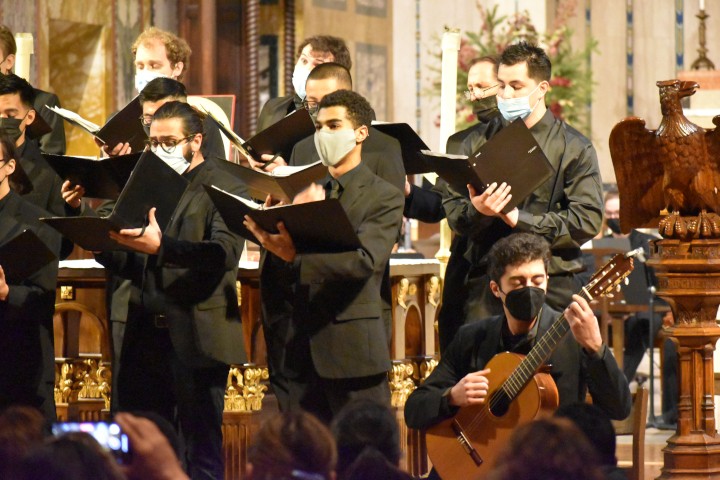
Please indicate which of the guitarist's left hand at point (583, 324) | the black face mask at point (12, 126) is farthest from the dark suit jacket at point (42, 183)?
the guitarist's left hand at point (583, 324)

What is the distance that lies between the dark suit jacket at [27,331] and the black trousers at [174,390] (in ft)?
1.04

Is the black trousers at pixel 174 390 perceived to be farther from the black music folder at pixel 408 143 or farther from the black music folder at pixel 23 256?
the black music folder at pixel 408 143

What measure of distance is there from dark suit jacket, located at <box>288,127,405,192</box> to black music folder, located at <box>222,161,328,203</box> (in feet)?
1.72

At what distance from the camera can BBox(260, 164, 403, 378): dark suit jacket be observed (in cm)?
535

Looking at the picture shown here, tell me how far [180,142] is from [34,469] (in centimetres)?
310

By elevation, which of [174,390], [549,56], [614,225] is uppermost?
[549,56]

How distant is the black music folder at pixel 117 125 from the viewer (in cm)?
618

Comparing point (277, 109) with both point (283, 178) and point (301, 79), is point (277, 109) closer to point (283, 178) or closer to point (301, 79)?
point (301, 79)

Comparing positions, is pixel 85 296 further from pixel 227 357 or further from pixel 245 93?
pixel 245 93

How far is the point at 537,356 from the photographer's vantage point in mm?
4781

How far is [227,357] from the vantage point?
18.9ft

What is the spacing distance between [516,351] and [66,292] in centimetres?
263

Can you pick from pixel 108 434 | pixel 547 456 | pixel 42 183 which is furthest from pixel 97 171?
pixel 547 456

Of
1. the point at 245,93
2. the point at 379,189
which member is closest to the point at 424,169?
the point at 379,189
